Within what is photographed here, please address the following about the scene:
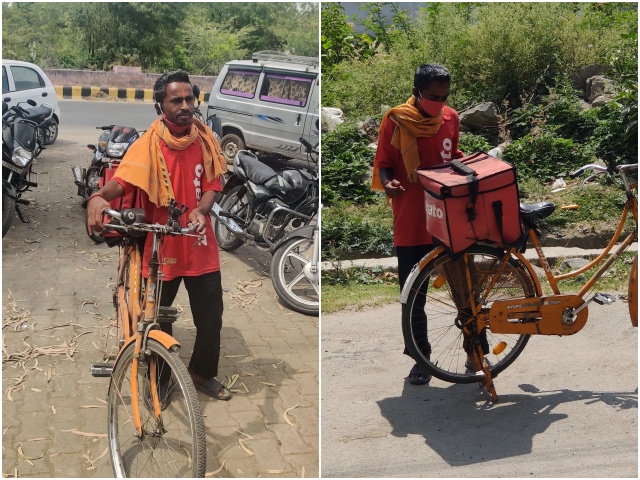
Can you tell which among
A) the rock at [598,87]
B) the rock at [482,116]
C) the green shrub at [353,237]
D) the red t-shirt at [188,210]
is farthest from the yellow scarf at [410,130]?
the rock at [598,87]

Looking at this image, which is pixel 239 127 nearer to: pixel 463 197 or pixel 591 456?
pixel 463 197

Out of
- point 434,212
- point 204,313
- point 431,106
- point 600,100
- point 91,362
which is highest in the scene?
point 431,106

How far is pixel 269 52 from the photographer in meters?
4.68

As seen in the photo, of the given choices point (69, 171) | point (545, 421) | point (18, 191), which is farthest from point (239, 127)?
point (545, 421)

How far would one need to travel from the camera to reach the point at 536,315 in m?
3.60

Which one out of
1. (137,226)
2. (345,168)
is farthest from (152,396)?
(345,168)

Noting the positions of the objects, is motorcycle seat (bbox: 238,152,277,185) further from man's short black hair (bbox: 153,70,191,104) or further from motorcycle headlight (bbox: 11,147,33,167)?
man's short black hair (bbox: 153,70,191,104)

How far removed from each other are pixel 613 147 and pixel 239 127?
135 inches

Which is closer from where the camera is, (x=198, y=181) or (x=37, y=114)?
(x=198, y=181)

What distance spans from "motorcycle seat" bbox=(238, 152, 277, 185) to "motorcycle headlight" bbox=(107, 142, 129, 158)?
3.06 ft

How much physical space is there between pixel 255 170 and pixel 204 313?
2275 millimetres

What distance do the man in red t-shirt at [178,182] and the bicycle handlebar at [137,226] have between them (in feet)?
0.53

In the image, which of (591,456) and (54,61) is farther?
(54,61)

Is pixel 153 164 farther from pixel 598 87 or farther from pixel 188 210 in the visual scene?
pixel 598 87
